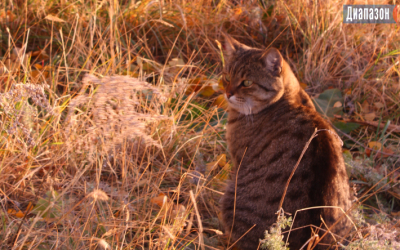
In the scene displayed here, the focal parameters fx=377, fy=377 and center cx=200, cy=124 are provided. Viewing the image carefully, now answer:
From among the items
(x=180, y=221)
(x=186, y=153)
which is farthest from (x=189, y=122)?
(x=180, y=221)

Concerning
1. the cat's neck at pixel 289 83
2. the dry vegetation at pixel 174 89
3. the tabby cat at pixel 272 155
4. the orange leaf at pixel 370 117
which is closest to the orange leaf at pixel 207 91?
the dry vegetation at pixel 174 89

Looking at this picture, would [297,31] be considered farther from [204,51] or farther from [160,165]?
[160,165]

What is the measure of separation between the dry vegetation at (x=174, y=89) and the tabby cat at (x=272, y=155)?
0.22 metres

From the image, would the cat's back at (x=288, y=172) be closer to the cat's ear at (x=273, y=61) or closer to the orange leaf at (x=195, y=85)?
the cat's ear at (x=273, y=61)

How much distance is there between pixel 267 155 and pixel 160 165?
75 centimetres

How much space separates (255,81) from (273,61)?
0.16 m

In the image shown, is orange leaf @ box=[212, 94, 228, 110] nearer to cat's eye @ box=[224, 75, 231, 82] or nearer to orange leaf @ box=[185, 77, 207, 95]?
orange leaf @ box=[185, 77, 207, 95]

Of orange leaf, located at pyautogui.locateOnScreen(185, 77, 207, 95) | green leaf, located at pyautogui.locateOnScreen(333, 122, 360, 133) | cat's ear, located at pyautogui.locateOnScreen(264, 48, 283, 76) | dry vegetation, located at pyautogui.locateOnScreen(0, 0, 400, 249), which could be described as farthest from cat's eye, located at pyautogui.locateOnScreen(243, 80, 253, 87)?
green leaf, located at pyautogui.locateOnScreen(333, 122, 360, 133)

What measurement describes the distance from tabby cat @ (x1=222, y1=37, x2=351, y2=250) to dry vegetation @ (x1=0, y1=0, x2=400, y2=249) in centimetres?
22

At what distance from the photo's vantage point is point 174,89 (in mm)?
2611

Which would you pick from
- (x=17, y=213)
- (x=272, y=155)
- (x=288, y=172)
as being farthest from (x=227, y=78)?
(x=17, y=213)

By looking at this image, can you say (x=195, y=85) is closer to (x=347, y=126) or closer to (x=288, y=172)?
(x=347, y=126)

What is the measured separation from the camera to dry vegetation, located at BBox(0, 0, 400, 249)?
199cm

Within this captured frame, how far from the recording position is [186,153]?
2410 mm
